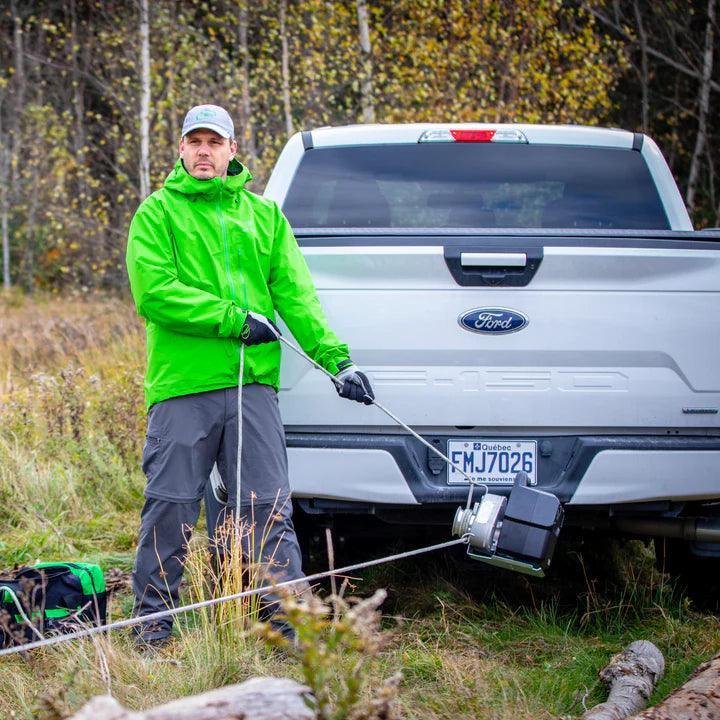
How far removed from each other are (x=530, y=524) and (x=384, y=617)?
3.40 feet

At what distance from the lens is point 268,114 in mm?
17000

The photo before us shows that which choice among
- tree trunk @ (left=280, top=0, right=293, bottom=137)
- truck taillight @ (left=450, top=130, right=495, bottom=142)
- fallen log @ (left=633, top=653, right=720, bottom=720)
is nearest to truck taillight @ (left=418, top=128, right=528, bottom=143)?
truck taillight @ (left=450, top=130, right=495, bottom=142)

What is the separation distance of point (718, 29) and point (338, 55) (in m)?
5.41

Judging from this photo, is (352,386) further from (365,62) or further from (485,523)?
(365,62)

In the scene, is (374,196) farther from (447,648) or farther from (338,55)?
(338,55)

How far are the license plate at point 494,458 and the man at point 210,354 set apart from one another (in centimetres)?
45

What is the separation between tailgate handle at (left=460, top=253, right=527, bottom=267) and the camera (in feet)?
12.0

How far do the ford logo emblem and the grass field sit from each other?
105cm

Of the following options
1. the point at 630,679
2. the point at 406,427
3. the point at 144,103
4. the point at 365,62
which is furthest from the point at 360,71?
the point at 630,679

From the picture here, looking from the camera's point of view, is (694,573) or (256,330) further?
(694,573)

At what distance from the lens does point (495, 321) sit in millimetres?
3682

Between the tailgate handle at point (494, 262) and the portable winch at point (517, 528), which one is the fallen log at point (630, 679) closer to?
the portable winch at point (517, 528)

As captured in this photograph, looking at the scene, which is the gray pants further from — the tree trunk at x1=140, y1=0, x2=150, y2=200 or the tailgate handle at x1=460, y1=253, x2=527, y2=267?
the tree trunk at x1=140, y1=0, x2=150, y2=200

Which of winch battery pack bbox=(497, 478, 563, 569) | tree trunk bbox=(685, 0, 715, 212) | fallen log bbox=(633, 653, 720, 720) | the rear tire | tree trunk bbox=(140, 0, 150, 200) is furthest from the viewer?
tree trunk bbox=(685, 0, 715, 212)
